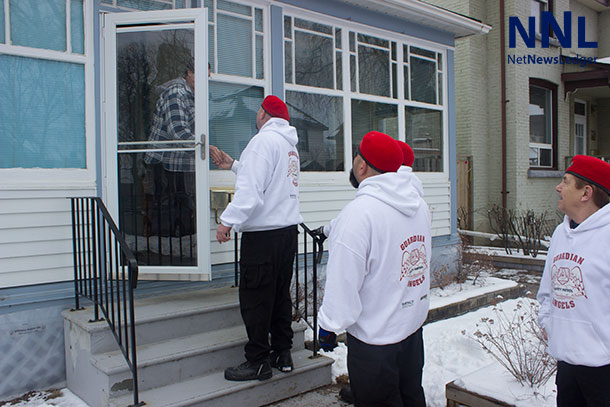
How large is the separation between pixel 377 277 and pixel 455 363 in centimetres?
237

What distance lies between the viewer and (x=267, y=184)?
3.35m

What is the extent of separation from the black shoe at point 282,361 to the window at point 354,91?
2530 millimetres

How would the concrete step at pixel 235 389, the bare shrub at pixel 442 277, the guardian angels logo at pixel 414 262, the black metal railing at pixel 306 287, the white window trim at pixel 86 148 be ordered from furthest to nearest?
the bare shrub at pixel 442 277 → the black metal railing at pixel 306 287 → the white window trim at pixel 86 148 → the concrete step at pixel 235 389 → the guardian angels logo at pixel 414 262

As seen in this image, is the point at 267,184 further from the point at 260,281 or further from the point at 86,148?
the point at 86,148

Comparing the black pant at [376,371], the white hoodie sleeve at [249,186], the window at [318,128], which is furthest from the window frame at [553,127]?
the black pant at [376,371]

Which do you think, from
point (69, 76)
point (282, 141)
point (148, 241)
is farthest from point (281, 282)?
point (69, 76)

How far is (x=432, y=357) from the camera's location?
4281 mm

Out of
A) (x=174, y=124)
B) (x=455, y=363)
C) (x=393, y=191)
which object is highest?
(x=174, y=124)

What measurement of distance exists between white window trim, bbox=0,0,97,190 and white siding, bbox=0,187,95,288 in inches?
2.2

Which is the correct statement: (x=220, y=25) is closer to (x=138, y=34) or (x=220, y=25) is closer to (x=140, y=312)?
(x=138, y=34)

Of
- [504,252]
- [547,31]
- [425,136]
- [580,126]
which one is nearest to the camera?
[425,136]

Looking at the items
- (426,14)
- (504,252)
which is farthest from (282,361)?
(504,252)

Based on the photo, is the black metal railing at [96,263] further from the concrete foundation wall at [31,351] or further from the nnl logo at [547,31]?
the nnl logo at [547,31]

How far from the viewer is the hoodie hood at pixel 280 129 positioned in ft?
11.4
